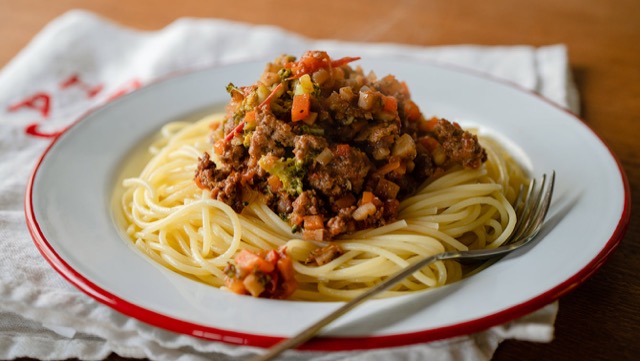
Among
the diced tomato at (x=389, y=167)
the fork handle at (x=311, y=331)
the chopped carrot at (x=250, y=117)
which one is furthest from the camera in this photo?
the diced tomato at (x=389, y=167)

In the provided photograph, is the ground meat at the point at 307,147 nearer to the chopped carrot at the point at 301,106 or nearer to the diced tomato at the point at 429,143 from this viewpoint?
the chopped carrot at the point at 301,106

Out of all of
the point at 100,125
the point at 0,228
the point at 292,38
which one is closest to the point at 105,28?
the point at 292,38

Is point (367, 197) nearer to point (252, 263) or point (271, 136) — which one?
→ point (271, 136)

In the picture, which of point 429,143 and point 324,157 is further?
point 429,143

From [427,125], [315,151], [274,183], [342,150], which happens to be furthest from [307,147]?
[427,125]

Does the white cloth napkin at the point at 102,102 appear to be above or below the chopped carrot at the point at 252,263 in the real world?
Result: below

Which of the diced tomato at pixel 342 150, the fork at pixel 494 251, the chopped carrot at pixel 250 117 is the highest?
the chopped carrot at pixel 250 117

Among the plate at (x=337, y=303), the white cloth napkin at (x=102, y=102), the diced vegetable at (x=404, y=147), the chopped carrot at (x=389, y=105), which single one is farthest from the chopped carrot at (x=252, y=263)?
the chopped carrot at (x=389, y=105)
